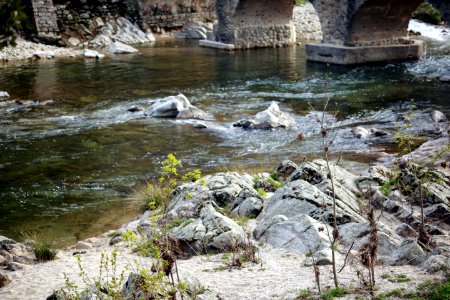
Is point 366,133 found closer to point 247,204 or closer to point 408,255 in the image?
point 247,204

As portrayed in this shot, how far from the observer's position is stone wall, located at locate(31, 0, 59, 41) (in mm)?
26672

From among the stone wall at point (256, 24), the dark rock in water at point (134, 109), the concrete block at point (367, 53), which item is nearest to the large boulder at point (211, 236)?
the dark rock in water at point (134, 109)

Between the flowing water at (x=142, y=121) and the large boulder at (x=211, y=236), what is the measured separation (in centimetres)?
171

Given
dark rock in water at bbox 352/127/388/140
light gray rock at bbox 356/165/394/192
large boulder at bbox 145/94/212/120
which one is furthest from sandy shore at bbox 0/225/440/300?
large boulder at bbox 145/94/212/120

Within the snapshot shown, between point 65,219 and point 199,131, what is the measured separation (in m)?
4.91

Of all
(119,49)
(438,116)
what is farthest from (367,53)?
(119,49)

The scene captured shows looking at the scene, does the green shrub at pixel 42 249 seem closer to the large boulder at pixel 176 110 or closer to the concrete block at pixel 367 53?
the large boulder at pixel 176 110

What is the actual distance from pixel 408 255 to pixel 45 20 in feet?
79.1

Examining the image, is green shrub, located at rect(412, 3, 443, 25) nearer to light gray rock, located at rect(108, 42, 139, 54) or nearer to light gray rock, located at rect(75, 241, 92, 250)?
light gray rock, located at rect(108, 42, 139, 54)

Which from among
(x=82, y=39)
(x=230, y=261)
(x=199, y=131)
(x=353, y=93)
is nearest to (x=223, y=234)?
(x=230, y=261)

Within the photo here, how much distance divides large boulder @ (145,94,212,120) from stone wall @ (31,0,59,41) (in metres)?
14.0

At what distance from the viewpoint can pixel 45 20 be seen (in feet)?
88.3

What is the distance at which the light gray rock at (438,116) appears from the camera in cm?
1286

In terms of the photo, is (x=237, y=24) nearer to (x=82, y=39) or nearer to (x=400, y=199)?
(x=82, y=39)
